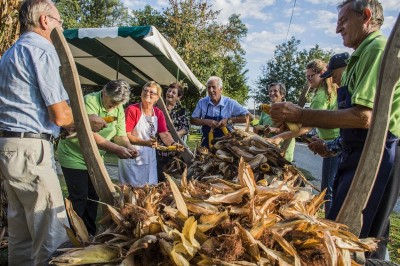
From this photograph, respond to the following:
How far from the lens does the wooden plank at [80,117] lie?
1680 mm

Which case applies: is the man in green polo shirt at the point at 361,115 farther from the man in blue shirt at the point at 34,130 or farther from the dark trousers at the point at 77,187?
the dark trousers at the point at 77,187

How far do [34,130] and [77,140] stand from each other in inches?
53.3

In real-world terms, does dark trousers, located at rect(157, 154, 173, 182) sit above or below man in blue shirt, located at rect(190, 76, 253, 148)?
below

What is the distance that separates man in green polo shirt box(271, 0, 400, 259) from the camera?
6.54 feet

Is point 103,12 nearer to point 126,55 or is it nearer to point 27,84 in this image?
point 126,55

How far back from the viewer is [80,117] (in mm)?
1709

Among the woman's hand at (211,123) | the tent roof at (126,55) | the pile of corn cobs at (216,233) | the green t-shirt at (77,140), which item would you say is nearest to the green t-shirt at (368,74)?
the pile of corn cobs at (216,233)

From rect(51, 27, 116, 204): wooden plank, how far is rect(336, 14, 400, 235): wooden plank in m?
1.07

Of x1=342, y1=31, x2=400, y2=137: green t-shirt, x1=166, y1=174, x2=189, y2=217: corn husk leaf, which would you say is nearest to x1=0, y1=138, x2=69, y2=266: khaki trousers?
x1=166, y1=174, x2=189, y2=217: corn husk leaf

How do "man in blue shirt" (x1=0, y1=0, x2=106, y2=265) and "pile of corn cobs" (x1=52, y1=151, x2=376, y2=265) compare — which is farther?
"man in blue shirt" (x1=0, y1=0, x2=106, y2=265)

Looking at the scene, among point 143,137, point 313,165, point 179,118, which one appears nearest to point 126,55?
point 179,118

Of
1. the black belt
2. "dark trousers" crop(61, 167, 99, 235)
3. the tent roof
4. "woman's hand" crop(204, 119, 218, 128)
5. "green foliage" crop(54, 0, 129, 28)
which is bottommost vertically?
"dark trousers" crop(61, 167, 99, 235)

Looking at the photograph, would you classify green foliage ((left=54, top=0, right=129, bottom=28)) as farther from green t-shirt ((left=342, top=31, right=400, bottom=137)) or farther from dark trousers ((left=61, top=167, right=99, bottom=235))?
green t-shirt ((left=342, top=31, right=400, bottom=137))

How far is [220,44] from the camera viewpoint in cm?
2438
